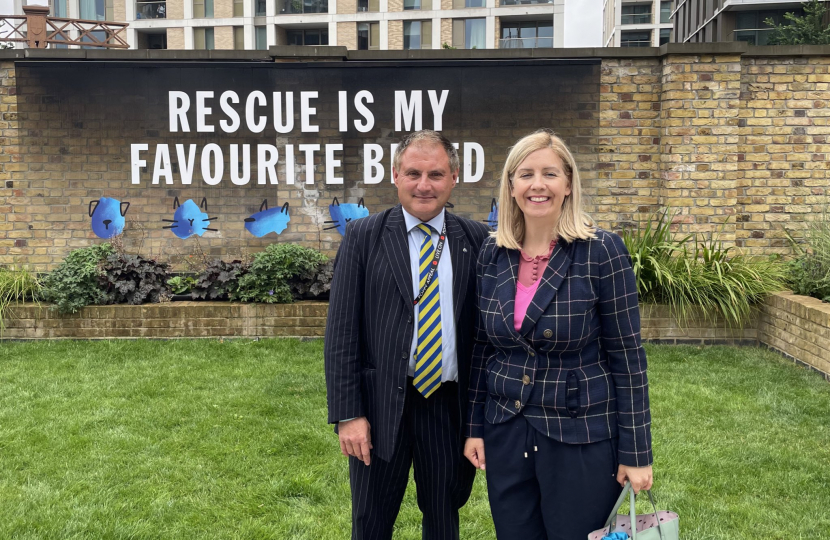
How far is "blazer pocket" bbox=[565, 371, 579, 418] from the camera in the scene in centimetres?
213

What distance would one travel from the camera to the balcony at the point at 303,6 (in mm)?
44344

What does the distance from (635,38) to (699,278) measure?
58.5m

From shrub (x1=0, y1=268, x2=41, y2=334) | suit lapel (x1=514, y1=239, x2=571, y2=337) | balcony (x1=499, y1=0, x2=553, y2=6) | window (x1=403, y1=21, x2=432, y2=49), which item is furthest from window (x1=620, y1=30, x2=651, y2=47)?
suit lapel (x1=514, y1=239, x2=571, y2=337)

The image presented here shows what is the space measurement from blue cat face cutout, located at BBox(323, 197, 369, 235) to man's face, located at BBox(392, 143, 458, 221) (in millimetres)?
5744

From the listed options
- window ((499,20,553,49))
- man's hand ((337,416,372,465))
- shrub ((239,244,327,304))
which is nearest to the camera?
man's hand ((337,416,372,465))

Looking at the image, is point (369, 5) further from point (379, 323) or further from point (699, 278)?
point (379, 323)

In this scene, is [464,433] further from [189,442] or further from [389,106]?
[389,106]

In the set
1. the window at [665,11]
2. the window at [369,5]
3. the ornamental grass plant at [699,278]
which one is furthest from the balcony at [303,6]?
the ornamental grass plant at [699,278]

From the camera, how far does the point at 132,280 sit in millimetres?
7527

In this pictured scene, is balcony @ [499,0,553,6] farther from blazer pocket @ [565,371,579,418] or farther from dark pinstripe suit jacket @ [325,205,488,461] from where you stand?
blazer pocket @ [565,371,579,418]

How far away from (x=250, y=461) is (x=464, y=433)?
7.02 ft

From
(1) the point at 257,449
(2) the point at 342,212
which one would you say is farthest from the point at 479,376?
(2) the point at 342,212

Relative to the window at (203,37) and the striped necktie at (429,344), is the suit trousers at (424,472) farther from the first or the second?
the window at (203,37)

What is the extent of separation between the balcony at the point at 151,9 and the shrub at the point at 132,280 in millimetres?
43153
